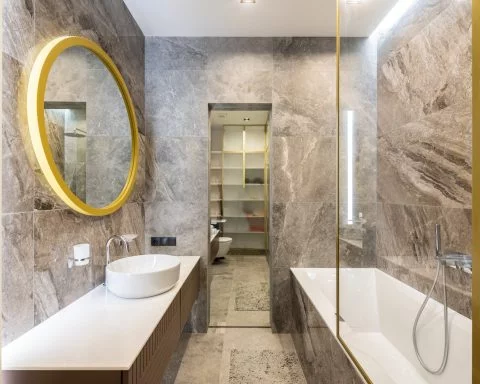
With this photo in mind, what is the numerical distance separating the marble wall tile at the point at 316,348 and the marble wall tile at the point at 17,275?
1401 mm

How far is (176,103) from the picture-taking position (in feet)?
8.09

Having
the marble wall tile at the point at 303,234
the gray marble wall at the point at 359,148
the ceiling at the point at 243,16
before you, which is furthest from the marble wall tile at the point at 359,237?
the ceiling at the point at 243,16

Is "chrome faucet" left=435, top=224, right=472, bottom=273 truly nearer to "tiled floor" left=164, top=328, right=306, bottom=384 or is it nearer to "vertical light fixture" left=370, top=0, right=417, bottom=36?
"tiled floor" left=164, top=328, right=306, bottom=384

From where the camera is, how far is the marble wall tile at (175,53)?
96.6 inches

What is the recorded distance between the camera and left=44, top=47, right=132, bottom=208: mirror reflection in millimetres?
1299

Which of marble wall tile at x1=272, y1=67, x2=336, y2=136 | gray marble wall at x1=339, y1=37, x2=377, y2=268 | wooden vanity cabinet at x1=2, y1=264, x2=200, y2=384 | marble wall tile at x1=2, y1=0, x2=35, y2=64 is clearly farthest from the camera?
marble wall tile at x1=272, y1=67, x2=336, y2=136

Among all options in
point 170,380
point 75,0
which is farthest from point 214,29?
point 170,380

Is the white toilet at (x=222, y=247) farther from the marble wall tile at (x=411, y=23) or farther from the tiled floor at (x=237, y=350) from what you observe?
the marble wall tile at (x=411, y=23)

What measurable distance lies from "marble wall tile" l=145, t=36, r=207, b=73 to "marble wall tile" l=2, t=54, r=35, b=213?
1.52m

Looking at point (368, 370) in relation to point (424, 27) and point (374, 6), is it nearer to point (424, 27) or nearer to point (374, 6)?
point (424, 27)

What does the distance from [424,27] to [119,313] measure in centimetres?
238

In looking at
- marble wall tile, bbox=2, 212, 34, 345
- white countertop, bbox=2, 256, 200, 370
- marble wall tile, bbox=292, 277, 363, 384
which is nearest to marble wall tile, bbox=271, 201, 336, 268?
marble wall tile, bbox=292, 277, 363, 384

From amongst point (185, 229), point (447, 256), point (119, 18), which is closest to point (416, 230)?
point (447, 256)

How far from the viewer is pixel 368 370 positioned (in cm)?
112
